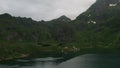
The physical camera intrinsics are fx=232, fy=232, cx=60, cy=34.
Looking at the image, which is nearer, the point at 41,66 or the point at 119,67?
the point at 119,67

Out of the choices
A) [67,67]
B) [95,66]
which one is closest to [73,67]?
[67,67]

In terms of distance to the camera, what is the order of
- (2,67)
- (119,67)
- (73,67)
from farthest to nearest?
(2,67) < (73,67) < (119,67)

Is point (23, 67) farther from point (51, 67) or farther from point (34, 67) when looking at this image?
point (51, 67)

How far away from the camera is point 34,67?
515 ft

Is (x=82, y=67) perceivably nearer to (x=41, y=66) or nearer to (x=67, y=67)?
(x=67, y=67)

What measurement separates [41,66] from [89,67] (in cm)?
3586

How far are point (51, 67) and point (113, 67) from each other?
41.0 meters

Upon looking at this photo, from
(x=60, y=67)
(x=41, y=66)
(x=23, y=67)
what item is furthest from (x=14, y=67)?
(x=60, y=67)

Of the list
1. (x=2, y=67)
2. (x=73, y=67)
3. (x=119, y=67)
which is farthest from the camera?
(x=2, y=67)

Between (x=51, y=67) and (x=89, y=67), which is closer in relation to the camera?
(x=89, y=67)

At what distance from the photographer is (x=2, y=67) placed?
159125 mm

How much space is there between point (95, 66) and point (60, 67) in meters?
22.8

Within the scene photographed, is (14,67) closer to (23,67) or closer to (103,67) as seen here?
(23,67)

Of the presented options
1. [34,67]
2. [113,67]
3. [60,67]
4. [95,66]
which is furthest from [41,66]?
[113,67]
